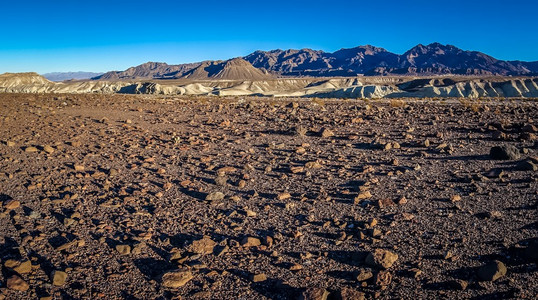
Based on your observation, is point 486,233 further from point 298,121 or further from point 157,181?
point 298,121

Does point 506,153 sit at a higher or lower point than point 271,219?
higher

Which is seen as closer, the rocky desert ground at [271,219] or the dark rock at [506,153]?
the rocky desert ground at [271,219]

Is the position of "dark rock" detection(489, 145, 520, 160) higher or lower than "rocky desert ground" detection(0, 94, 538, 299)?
higher

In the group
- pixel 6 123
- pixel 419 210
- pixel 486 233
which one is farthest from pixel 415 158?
pixel 6 123

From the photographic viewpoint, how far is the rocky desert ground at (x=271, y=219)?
143 inches

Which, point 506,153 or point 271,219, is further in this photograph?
point 506,153

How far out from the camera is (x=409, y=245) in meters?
4.27

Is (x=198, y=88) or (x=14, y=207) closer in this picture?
(x=14, y=207)

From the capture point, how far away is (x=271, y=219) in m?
5.11

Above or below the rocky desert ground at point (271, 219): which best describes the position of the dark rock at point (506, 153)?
above

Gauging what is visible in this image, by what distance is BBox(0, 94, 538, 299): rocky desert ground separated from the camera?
3639 mm

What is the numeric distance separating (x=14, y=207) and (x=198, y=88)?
3796 inches

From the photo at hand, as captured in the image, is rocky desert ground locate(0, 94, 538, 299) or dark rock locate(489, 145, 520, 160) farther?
dark rock locate(489, 145, 520, 160)

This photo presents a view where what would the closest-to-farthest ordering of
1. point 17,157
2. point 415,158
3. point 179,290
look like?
1. point 179,290
2. point 415,158
3. point 17,157
